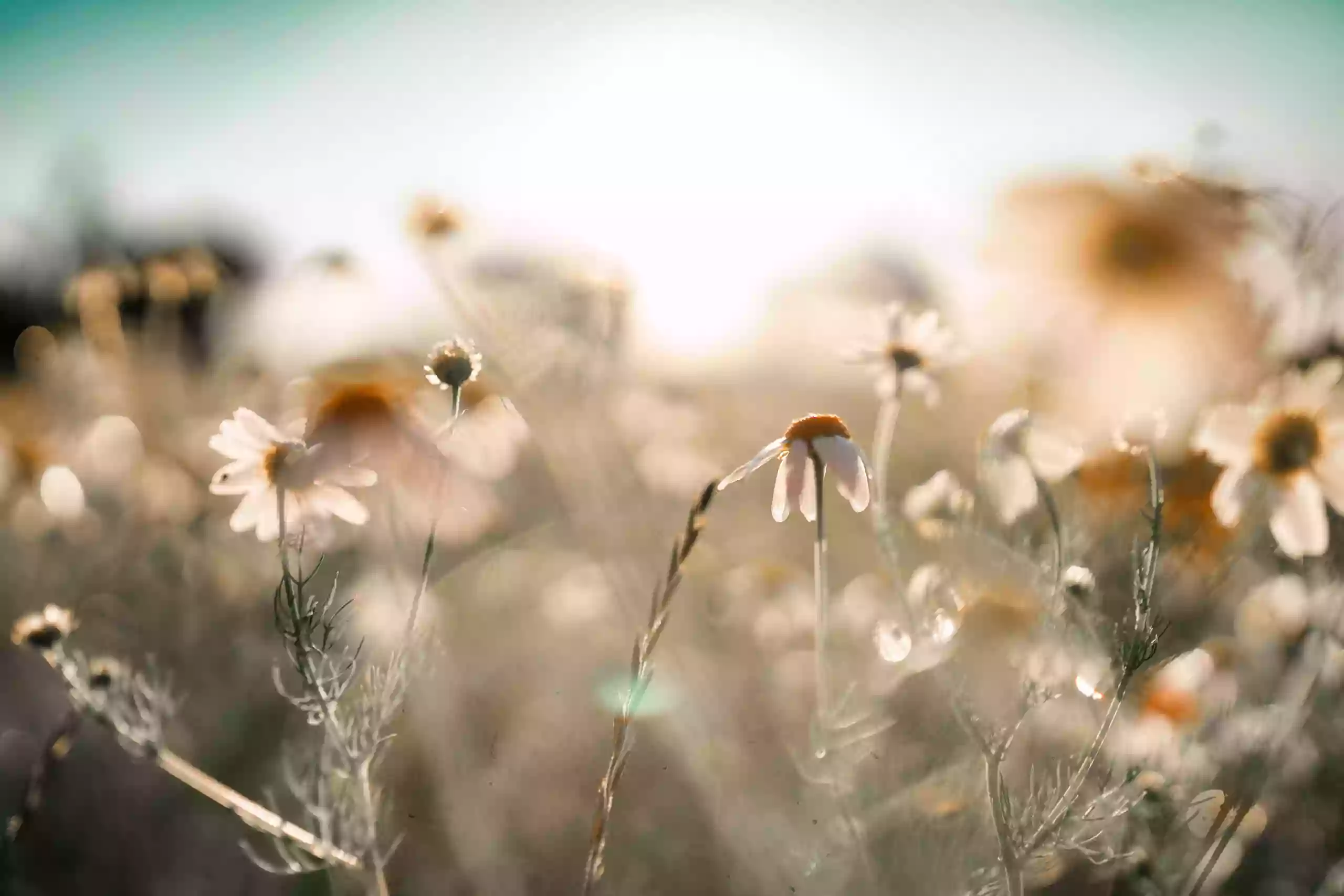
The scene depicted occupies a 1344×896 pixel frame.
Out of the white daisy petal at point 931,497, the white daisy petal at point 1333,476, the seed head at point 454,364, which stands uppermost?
the seed head at point 454,364

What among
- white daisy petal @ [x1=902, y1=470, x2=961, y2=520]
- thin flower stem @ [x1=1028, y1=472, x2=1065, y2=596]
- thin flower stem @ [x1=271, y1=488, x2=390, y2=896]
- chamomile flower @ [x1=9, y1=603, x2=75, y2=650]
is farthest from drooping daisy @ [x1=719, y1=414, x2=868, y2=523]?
chamomile flower @ [x1=9, y1=603, x2=75, y2=650]

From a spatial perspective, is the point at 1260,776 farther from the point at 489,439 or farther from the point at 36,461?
the point at 36,461

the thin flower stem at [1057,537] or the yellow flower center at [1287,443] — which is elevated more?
the yellow flower center at [1287,443]

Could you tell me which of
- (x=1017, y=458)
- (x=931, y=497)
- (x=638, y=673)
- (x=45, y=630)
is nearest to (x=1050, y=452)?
(x=1017, y=458)

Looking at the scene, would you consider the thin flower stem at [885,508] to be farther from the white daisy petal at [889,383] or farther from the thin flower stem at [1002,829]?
the thin flower stem at [1002,829]

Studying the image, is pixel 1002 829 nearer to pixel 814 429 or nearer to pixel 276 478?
pixel 814 429

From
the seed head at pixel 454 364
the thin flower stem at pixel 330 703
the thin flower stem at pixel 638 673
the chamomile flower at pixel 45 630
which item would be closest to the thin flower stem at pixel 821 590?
the thin flower stem at pixel 638 673

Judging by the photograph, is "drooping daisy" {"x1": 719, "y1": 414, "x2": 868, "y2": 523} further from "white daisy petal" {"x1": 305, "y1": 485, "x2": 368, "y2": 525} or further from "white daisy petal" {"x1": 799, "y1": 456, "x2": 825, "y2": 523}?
"white daisy petal" {"x1": 305, "y1": 485, "x2": 368, "y2": 525}

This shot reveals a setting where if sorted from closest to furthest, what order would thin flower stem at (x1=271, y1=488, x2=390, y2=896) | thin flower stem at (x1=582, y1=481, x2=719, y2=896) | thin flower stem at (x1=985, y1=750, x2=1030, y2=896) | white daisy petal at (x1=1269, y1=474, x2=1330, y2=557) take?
thin flower stem at (x1=582, y1=481, x2=719, y2=896), thin flower stem at (x1=271, y1=488, x2=390, y2=896), thin flower stem at (x1=985, y1=750, x2=1030, y2=896), white daisy petal at (x1=1269, y1=474, x2=1330, y2=557)
